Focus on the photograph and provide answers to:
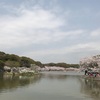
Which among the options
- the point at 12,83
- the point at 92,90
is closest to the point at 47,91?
the point at 92,90

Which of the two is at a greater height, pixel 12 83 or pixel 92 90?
pixel 12 83

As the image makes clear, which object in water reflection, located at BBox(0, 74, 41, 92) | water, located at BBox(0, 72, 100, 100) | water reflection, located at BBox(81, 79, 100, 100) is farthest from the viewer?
water reflection, located at BBox(0, 74, 41, 92)

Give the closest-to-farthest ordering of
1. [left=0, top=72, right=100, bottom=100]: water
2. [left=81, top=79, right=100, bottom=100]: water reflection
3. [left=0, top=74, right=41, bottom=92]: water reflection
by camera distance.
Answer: [left=0, top=72, right=100, bottom=100]: water → [left=81, top=79, right=100, bottom=100]: water reflection → [left=0, top=74, right=41, bottom=92]: water reflection

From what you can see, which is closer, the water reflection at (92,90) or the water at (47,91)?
the water at (47,91)

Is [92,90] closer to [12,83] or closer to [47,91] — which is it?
[47,91]

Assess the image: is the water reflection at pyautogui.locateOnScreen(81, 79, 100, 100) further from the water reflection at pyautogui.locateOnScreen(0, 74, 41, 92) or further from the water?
the water reflection at pyautogui.locateOnScreen(0, 74, 41, 92)

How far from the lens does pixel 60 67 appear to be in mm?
155375

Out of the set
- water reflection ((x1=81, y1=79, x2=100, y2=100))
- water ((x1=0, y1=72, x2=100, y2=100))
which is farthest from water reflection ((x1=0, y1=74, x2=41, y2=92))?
water reflection ((x1=81, y1=79, x2=100, y2=100))

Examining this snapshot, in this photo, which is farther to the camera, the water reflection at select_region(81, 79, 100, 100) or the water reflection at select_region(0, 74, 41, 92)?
the water reflection at select_region(0, 74, 41, 92)

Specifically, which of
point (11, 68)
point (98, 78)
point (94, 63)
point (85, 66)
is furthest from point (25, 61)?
point (98, 78)

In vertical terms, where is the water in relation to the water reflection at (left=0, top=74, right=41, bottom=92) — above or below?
below

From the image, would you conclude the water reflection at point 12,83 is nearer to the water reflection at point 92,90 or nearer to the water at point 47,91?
the water at point 47,91

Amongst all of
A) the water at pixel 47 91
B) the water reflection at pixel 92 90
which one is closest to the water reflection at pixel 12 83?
the water at pixel 47 91

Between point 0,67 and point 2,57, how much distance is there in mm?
13230
